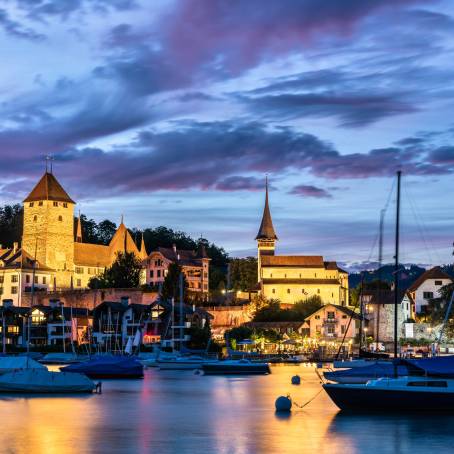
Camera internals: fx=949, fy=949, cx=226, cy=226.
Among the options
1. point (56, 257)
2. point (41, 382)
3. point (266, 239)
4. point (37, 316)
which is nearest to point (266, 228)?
point (266, 239)

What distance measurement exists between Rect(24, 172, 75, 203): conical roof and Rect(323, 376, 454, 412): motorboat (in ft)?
391

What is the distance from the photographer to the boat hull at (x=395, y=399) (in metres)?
38.6

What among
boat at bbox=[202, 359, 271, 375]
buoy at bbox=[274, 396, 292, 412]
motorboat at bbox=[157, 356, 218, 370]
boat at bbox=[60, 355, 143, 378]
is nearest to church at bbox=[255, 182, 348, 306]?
motorboat at bbox=[157, 356, 218, 370]

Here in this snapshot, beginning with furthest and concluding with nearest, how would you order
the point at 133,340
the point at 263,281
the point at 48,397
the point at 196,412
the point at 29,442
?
the point at 263,281 < the point at 133,340 < the point at 48,397 < the point at 196,412 < the point at 29,442

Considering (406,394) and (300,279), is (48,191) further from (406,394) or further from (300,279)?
(406,394)

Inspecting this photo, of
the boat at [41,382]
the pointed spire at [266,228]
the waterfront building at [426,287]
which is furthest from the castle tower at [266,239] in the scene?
the boat at [41,382]

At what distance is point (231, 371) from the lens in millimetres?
82125

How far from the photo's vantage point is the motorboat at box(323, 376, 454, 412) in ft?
127

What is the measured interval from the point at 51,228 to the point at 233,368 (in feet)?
250

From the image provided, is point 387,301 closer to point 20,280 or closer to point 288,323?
point 288,323

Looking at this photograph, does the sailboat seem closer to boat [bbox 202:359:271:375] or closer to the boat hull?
the boat hull

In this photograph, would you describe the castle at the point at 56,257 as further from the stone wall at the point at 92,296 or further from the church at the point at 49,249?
the stone wall at the point at 92,296

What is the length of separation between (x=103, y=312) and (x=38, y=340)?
10.8 metres

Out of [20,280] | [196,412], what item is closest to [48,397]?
[196,412]
